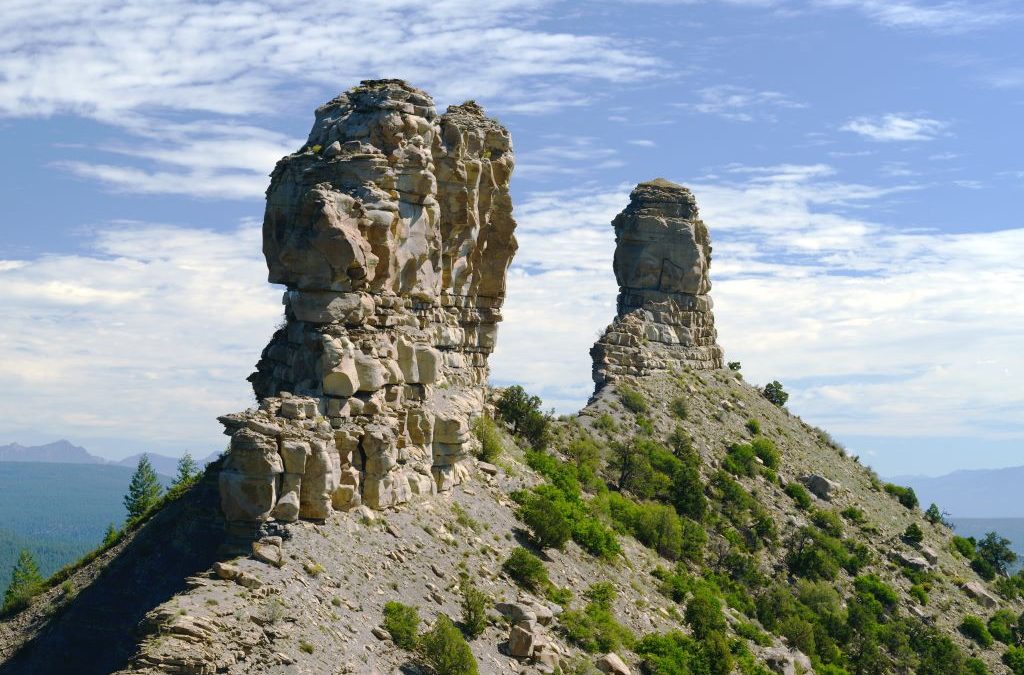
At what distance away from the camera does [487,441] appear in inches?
2611

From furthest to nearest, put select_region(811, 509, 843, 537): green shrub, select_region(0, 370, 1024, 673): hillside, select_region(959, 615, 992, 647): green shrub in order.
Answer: select_region(811, 509, 843, 537): green shrub
select_region(959, 615, 992, 647): green shrub
select_region(0, 370, 1024, 673): hillside

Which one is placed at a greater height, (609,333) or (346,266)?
(609,333)

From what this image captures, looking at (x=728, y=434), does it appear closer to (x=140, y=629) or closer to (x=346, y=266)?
(x=346, y=266)

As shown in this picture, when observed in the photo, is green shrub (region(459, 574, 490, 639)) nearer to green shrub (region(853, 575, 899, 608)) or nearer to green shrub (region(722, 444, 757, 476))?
green shrub (region(853, 575, 899, 608))

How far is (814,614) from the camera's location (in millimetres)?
80188

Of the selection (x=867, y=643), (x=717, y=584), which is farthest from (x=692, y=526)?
(x=867, y=643)

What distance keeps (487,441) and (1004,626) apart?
42517mm

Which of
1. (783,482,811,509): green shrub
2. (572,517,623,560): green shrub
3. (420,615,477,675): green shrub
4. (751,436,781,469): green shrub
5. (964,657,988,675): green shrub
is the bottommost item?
(964,657,988,675): green shrub

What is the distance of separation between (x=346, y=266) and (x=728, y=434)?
54.4 meters

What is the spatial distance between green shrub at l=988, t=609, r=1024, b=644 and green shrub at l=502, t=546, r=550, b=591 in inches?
1760

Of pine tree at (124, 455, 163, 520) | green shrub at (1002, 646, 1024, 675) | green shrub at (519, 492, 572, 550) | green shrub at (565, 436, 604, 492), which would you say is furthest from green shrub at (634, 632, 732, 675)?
pine tree at (124, 455, 163, 520)

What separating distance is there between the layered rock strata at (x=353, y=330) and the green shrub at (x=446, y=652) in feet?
18.8

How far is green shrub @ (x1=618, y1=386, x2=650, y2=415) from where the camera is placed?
310 ft

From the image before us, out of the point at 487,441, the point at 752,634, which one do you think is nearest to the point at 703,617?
the point at 752,634
